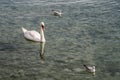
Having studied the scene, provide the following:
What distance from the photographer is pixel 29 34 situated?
20078 millimetres

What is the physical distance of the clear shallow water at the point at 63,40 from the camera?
15.9m

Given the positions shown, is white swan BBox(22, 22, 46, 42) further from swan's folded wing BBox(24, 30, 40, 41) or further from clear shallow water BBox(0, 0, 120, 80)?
clear shallow water BBox(0, 0, 120, 80)

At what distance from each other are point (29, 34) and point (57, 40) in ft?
6.05

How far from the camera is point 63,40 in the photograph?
19.6 m

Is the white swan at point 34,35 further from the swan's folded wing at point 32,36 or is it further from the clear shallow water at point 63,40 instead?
the clear shallow water at point 63,40

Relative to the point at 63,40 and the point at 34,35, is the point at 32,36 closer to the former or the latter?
the point at 34,35

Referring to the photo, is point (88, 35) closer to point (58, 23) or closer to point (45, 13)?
point (58, 23)

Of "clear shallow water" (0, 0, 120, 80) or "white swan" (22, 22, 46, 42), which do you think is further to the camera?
"white swan" (22, 22, 46, 42)

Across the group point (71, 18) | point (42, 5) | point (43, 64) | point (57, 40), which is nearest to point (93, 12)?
point (71, 18)

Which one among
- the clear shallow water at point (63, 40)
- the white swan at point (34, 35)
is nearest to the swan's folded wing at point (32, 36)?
the white swan at point (34, 35)

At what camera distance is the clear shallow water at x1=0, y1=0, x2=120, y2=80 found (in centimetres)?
1586

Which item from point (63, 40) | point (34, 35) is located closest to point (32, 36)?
point (34, 35)

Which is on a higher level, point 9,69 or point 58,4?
point 58,4

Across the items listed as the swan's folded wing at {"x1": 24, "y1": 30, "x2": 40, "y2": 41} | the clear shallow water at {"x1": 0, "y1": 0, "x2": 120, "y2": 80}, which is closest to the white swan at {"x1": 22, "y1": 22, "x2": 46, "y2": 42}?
the swan's folded wing at {"x1": 24, "y1": 30, "x2": 40, "y2": 41}
